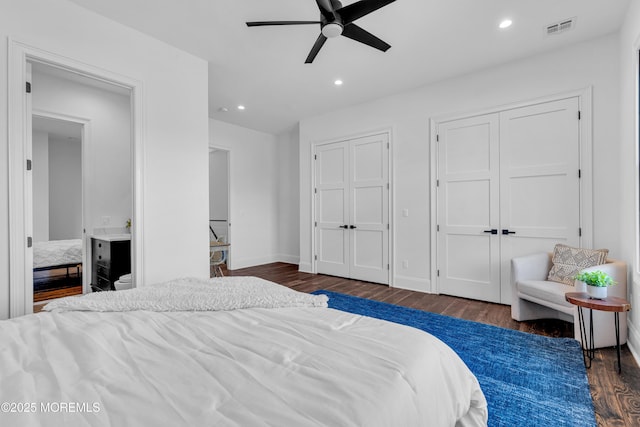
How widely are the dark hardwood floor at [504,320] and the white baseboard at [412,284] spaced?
120mm

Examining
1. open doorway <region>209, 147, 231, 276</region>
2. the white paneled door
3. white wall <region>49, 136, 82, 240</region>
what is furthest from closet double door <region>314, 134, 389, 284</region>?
white wall <region>49, 136, 82, 240</region>

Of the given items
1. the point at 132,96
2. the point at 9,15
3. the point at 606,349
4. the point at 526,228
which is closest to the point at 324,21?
the point at 132,96

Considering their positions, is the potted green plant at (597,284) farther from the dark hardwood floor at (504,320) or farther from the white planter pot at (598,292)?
the dark hardwood floor at (504,320)

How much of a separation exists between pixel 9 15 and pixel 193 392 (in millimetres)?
2970

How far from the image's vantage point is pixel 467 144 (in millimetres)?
3723

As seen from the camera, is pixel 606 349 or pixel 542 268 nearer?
pixel 606 349

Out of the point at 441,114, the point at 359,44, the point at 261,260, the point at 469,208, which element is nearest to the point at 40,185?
the point at 261,260

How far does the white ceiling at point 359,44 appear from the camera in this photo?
A: 8.07ft

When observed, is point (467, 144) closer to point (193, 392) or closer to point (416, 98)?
point (416, 98)

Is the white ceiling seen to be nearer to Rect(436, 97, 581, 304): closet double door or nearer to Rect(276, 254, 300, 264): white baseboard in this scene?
Rect(436, 97, 581, 304): closet double door

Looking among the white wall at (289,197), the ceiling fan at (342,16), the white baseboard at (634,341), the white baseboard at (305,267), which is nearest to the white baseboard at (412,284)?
the white baseboard at (305,267)

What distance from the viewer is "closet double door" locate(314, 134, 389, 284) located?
178 inches

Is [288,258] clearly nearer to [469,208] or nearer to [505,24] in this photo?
[469,208]

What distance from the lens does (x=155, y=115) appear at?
2.86m
